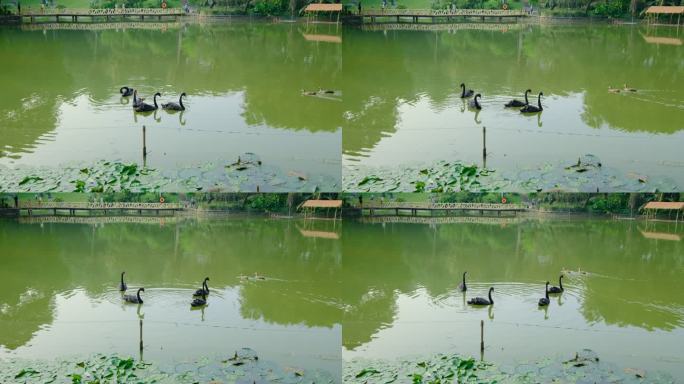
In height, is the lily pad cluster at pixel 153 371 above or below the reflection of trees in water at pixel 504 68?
below

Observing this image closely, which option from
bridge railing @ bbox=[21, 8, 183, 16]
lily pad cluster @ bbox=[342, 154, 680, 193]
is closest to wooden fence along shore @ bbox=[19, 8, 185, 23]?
bridge railing @ bbox=[21, 8, 183, 16]

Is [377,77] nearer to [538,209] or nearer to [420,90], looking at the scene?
[420,90]

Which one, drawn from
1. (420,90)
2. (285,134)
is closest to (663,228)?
(420,90)

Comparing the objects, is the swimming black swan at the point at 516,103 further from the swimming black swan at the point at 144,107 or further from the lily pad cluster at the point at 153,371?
the swimming black swan at the point at 144,107

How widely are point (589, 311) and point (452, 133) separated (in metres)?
1.11

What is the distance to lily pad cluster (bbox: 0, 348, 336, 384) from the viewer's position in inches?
181

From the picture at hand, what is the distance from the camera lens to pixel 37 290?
4.76 metres

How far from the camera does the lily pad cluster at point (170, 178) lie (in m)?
4.71

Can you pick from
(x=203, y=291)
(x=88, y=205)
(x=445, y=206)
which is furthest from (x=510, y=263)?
(x=88, y=205)

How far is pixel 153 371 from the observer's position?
15.2ft

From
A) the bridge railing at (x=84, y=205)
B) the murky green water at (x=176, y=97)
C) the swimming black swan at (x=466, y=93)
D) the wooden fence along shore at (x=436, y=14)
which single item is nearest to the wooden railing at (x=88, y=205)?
the bridge railing at (x=84, y=205)

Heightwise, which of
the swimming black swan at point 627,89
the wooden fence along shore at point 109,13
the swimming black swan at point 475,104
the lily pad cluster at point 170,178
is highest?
the wooden fence along shore at point 109,13

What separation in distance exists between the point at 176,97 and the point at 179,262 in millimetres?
835

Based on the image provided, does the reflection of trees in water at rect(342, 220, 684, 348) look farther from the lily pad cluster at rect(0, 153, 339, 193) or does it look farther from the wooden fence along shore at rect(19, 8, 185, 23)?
the wooden fence along shore at rect(19, 8, 185, 23)
